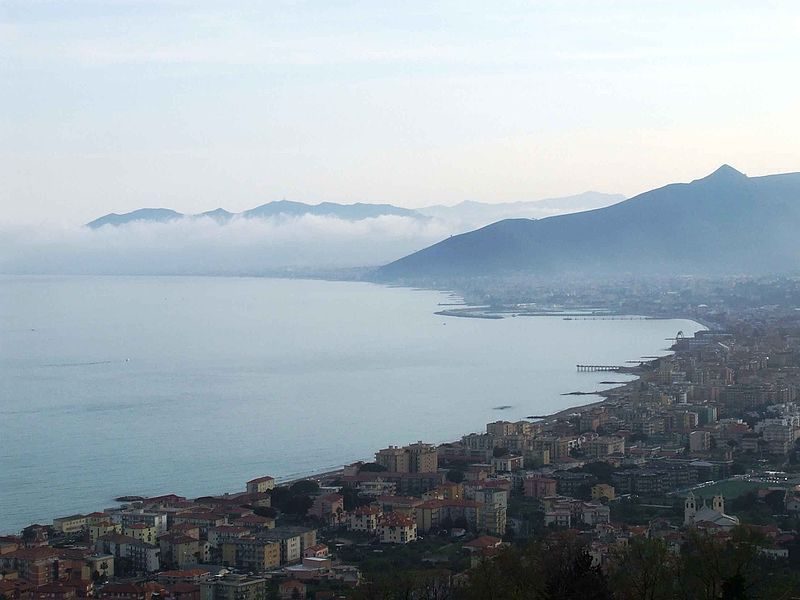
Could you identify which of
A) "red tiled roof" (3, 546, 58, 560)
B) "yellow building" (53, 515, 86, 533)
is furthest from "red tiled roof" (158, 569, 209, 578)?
"yellow building" (53, 515, 86, 533)

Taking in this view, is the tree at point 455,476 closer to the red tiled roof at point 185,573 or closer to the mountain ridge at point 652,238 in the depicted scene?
the red tiled roof at point 185,573

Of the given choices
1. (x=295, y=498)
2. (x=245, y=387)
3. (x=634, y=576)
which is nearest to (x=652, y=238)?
(x=245, y=387)

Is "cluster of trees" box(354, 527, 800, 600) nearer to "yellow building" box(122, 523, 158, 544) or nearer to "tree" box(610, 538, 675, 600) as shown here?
"tree" box(610, 538, 675, 600)

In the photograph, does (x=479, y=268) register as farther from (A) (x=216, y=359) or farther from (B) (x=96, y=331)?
(A) (x=216, y=359)

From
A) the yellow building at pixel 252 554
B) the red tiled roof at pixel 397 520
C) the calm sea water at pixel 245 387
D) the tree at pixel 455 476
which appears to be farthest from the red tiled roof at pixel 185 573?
the tree at pixel 455 476

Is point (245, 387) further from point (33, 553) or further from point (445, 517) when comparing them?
point (33, 553)

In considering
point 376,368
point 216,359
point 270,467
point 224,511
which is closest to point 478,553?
point 224,511
